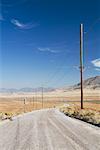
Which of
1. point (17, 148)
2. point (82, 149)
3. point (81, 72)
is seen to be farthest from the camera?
point (81, 72)

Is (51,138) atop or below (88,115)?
below

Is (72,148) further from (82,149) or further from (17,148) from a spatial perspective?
(17,148)

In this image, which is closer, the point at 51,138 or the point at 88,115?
the point at 51,138

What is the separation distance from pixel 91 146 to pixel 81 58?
2706 cm

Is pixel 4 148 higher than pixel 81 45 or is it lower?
lower

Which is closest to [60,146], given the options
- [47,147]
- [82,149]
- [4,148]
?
[47,147]

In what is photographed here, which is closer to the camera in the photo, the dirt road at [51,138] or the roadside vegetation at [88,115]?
the dirt road at [51,138]

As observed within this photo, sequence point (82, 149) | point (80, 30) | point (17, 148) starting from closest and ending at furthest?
1. point (82, 149)
2. point (17, 148)
3. point (80, 30)

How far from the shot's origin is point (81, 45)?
125ft

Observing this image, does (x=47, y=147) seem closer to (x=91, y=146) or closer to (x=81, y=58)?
(x=91, y=146)

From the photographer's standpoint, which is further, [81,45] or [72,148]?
[81,45]

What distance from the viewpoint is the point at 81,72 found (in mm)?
36250

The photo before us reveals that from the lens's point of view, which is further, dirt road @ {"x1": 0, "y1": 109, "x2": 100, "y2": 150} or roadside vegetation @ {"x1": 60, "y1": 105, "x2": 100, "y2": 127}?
roadside vegetation @ {"x1": 60, "y1": 105, "x2": 100, "y2": 127}

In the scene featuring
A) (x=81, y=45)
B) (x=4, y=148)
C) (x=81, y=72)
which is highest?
(x=81, y=45)
